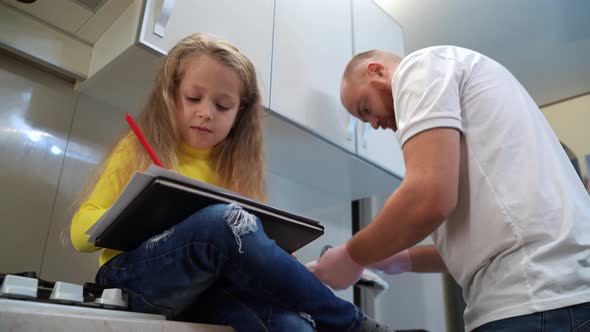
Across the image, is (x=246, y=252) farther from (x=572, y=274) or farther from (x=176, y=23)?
(x=176, y=23)

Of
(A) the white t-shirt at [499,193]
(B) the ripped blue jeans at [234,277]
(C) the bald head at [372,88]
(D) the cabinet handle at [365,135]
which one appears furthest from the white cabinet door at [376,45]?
(B) the ripped blue jeans at [234,277]

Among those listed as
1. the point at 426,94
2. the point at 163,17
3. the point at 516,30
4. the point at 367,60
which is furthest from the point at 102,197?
the point at 516,30

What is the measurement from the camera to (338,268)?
0.97 m

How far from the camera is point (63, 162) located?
113cm

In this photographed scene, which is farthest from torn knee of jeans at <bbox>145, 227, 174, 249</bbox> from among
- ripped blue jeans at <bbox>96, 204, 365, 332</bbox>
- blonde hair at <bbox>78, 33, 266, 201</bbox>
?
blonde hair at <bbox>78, 33, 266, 201</bbox>

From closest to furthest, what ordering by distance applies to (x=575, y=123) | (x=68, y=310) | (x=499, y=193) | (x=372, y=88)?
(x=68, y=310), (x=499, y=193), (x=372, y=88), (x=575, y=123)

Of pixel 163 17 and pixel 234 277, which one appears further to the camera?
pixel 163 17

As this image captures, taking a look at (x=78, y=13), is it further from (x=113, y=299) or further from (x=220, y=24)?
(x=113, y=299)

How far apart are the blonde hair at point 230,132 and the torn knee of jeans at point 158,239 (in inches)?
9.1

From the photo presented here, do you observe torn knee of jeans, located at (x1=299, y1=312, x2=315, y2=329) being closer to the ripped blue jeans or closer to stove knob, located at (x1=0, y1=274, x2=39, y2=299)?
the ripped blue jeans

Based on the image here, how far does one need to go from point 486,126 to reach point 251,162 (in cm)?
47

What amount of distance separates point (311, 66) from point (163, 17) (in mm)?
501

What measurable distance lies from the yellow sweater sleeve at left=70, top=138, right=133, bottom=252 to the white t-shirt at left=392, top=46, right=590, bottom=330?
0.47m

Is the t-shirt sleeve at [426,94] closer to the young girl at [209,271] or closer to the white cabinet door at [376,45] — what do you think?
the young girl at [209,271]
